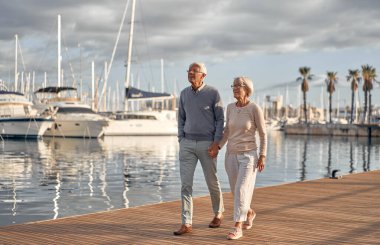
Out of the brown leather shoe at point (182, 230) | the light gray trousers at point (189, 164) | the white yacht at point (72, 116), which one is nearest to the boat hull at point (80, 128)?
the white yacht at point (72, 116)

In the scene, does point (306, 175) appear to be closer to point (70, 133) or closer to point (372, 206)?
point (372, 206)

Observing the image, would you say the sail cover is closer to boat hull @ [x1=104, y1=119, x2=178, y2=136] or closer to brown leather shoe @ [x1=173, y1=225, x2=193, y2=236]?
boat hull @ [x1=104, y1=119, x2=178, y2=136]

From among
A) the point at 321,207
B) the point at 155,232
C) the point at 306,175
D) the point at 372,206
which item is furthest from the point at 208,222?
the point at 306,175

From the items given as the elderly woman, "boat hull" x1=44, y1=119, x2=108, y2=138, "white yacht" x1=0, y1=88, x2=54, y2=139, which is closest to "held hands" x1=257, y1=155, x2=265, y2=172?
the elderly woman

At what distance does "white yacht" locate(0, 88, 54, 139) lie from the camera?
2281 inches

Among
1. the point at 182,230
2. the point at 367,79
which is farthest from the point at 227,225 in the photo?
the point at 367,79

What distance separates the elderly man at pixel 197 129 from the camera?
6.74m

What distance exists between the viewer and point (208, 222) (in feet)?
25.0

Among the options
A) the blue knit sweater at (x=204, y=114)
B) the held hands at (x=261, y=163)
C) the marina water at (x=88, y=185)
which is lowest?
the marina water at (x=88, y=185)

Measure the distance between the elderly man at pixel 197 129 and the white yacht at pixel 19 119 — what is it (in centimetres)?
5286

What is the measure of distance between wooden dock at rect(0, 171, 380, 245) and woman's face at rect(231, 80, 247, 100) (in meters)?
1.70

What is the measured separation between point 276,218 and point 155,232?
197 centimetres

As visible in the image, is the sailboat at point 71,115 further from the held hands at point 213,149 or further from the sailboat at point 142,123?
the held hands at point 213,149

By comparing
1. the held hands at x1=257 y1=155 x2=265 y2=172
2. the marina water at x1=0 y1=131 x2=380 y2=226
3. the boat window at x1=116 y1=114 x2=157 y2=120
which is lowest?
the marina water at x1=0 y1=131 x2=380 y2=226
